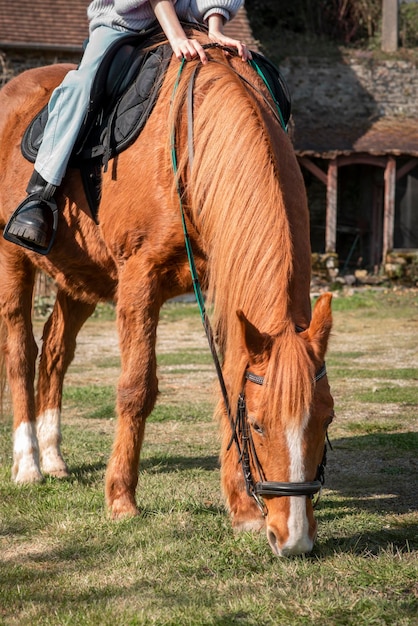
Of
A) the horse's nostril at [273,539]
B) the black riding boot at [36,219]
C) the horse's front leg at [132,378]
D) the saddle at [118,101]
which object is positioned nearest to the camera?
the horse's nostril at [273,539]

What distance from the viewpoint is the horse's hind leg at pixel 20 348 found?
5.40m

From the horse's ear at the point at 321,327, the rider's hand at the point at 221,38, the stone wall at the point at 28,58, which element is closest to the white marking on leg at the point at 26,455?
the horse's ear at the point at 321,327

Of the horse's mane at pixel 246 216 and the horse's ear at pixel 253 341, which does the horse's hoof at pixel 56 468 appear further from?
the horse's ear at pixel 253 341

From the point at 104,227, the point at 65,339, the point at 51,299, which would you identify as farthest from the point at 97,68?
the point at 51,299

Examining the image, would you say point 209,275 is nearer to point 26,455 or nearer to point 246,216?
point 246,216

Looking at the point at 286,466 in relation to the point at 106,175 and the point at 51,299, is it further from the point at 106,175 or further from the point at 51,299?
the point at 51,299

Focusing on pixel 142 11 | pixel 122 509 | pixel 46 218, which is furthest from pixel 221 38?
pixel 122 509

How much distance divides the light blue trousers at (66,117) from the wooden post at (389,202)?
18937 mm

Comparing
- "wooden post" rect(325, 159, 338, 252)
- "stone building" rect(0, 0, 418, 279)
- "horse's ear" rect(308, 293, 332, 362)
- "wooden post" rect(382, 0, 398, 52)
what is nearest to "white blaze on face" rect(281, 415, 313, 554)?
"horse's ear" rect(308, 293, 332, 362)

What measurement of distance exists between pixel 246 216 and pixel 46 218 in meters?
1.64

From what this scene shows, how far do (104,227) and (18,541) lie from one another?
167 centimetres

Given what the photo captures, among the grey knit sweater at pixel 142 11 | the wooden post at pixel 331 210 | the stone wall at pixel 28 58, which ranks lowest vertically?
the wooden post at pixel 331 210

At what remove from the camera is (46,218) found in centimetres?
502

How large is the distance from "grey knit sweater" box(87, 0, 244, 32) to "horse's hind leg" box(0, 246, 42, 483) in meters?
1.61
